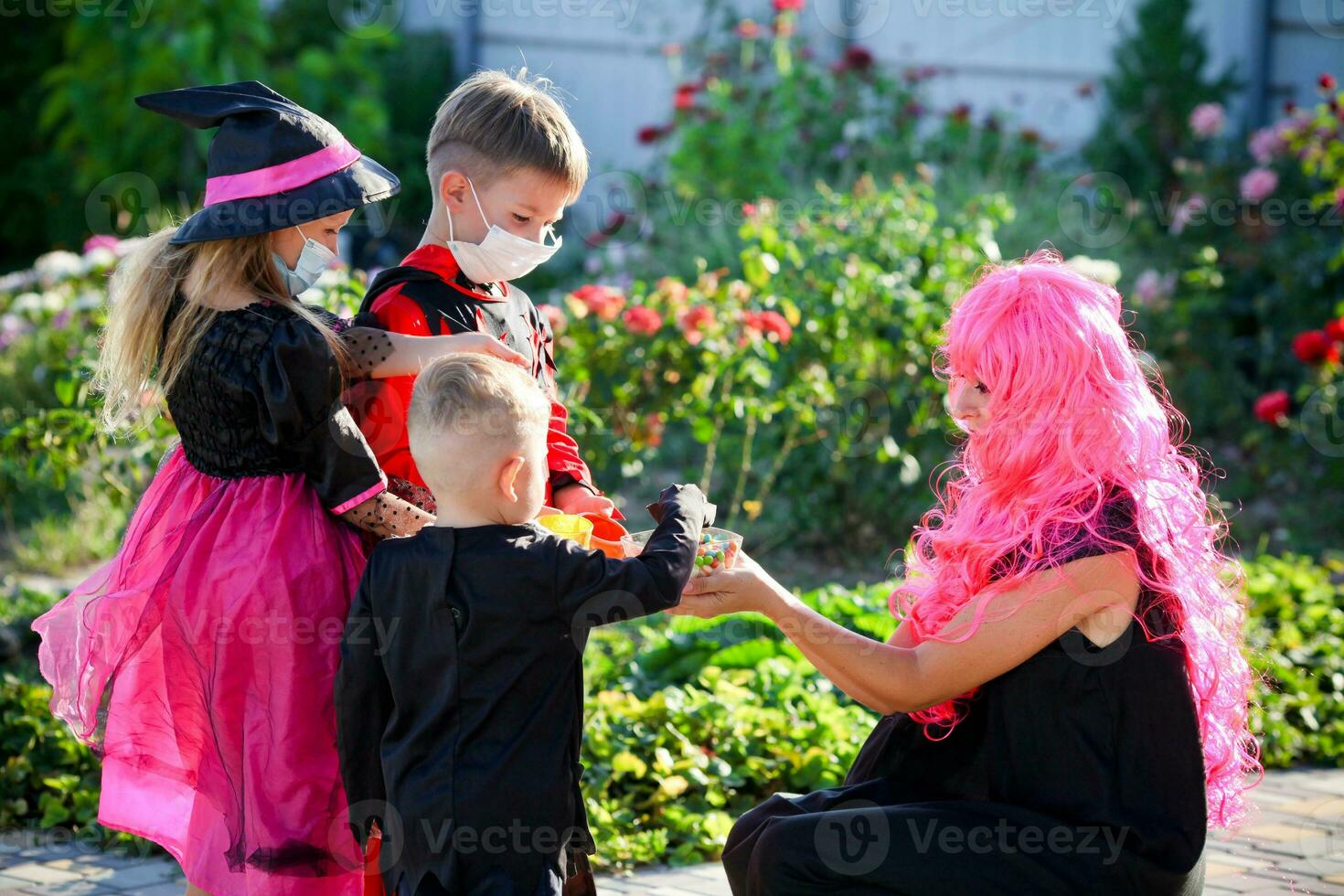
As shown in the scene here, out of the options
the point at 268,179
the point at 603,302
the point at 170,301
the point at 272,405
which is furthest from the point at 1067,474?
the point at 603,302

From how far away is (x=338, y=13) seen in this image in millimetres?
10031

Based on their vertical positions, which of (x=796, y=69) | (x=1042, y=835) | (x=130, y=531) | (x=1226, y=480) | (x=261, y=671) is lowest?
(x=1226, y=480)

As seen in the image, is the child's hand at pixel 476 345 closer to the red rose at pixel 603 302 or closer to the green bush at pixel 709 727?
the green bush at pixel 709 727

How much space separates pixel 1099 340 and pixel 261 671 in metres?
1.44

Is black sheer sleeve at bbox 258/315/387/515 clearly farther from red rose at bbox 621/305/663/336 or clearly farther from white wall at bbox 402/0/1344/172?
white wall at bbox 402/0/1344/172

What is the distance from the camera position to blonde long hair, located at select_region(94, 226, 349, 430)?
2258 millimetres

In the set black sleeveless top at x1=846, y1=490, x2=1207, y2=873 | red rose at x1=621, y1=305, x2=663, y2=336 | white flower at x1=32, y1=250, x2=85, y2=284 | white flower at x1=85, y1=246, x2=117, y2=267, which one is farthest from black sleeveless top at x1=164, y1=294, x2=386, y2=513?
white flower at x1=32, y1=250, x2=85, y2=284

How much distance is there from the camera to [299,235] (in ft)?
7.64

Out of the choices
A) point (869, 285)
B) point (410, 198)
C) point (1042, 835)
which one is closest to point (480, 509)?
point (1042, 835)

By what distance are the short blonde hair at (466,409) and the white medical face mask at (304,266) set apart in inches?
16.3

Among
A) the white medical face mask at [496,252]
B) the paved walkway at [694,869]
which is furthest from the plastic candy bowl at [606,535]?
the paved walkway at [694,869]

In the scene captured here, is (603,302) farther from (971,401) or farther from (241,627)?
(241,627)

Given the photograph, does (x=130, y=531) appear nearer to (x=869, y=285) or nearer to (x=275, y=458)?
(x=275, y=458)

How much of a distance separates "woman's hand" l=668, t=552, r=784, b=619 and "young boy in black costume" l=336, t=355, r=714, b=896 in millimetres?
177
